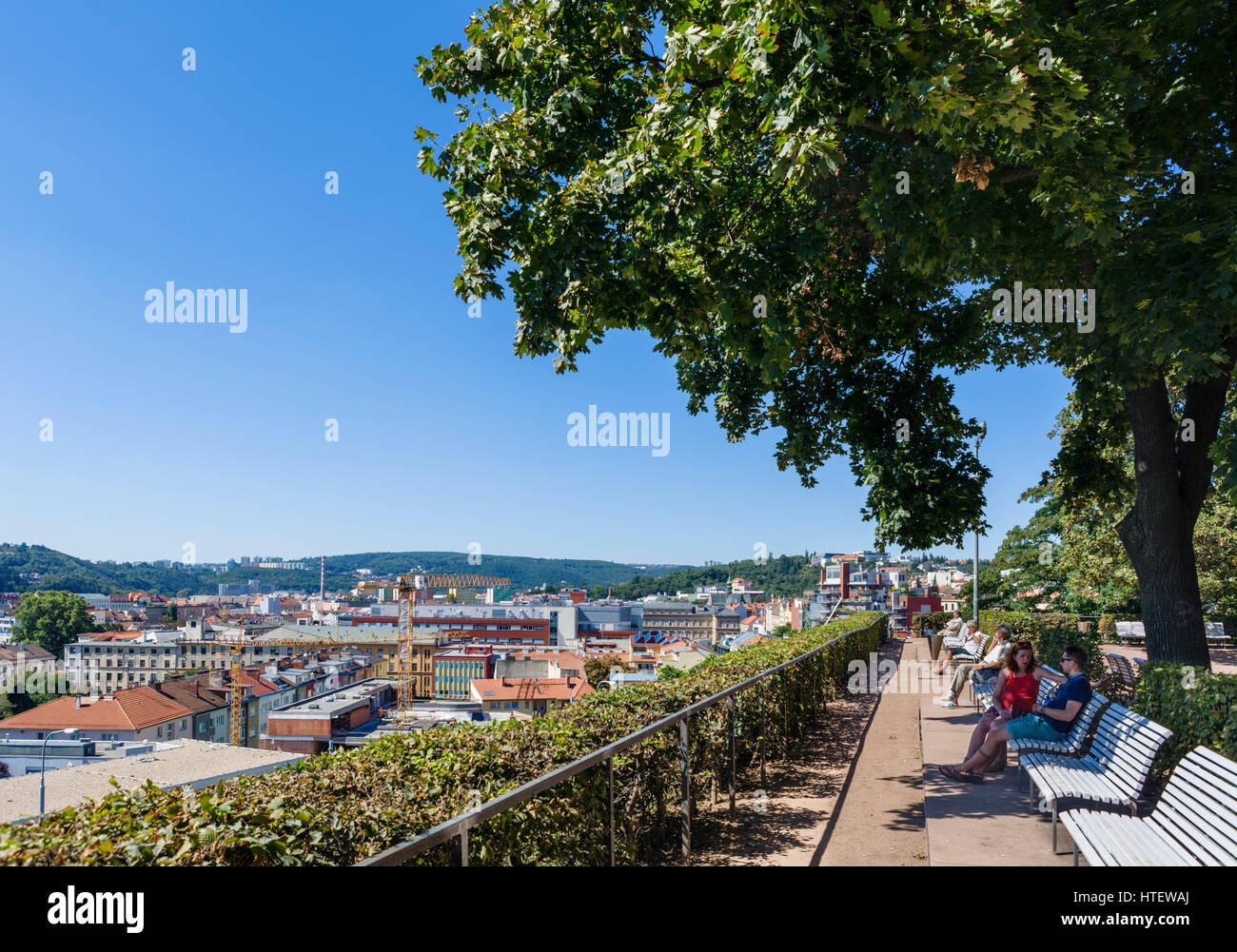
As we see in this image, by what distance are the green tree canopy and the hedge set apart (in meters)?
3.27

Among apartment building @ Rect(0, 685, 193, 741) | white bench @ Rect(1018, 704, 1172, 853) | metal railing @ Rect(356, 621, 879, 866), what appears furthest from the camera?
apartment building @ Rect(0, 685, 193, 741)

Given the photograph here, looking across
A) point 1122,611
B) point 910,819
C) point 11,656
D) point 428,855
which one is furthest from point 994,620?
point 11,656

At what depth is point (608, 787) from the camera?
4.20 m

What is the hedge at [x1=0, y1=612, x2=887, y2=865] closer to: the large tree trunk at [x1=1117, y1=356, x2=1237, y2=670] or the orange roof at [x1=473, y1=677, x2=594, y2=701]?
the large tree trunk at [x1=1117, y1=356, x2=1237, y2=670]

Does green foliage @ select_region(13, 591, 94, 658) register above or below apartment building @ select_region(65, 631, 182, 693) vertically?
above

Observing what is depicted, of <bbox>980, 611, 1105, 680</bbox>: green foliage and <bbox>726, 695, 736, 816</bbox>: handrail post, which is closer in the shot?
<bbox>726, 695, 736, 816</bbox>: handrail post

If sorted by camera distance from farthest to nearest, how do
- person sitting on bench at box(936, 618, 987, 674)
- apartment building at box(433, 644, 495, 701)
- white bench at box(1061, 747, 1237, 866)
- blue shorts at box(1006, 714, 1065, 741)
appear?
apartment building at box(433, 644, 495, 701) → person sitting on bench at box(936, 618, 987, 674) → blue shorts at box(1006, 714, 1065, 741) → white bench at box(1061, 747, 1237, 866)

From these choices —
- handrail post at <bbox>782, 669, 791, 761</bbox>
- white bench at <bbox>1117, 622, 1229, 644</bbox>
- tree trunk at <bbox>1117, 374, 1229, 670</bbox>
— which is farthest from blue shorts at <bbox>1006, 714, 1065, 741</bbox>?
white bench at <bbox>1117, 622, 1229, 644</bbox>

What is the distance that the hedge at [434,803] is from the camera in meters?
2.23

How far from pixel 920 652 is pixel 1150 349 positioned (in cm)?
1670

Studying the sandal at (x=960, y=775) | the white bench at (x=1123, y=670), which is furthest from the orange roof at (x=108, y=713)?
the white bench at (x=1123, y=670)

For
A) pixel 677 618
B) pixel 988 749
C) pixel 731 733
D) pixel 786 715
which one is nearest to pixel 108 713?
pixel 786 715

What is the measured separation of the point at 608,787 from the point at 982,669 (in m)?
7.68

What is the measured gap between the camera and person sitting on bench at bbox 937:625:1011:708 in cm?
965
